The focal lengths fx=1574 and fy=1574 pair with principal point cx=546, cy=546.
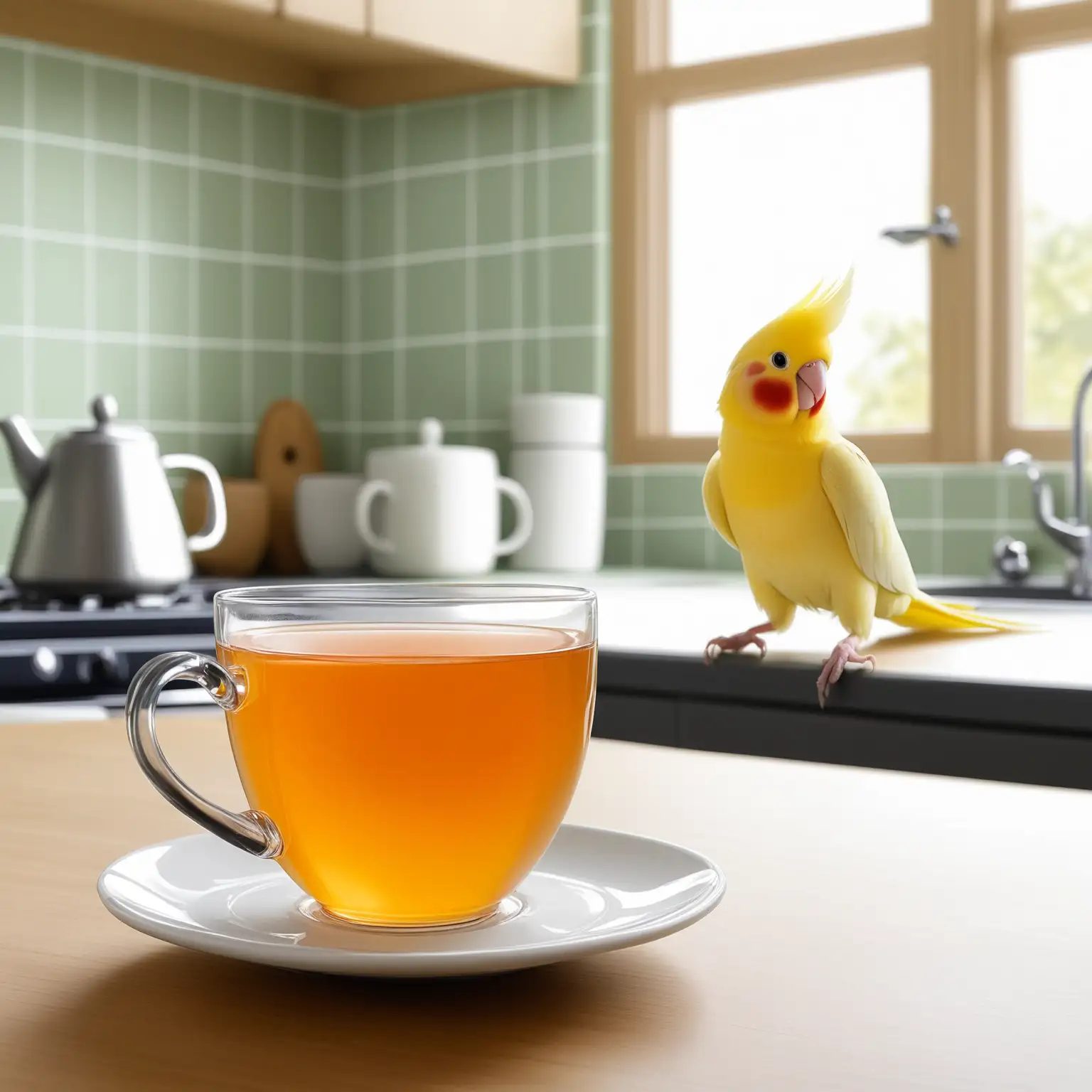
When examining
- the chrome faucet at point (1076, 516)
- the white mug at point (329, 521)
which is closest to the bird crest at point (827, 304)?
the chrome faucet at point (1076, 516)

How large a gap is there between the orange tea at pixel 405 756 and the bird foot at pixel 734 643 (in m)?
1.03

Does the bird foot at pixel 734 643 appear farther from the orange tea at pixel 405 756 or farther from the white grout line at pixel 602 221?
the white grout line at pixel 602 221

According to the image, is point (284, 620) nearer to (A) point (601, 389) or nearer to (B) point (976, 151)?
(B) point (976, 151)

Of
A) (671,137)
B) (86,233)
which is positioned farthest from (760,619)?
(86,233)

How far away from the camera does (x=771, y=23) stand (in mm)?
2730

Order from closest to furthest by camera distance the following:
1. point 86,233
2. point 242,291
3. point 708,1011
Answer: point 708,1011, point 86,233, point 242,291

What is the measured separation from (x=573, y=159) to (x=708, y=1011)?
258 centimetres

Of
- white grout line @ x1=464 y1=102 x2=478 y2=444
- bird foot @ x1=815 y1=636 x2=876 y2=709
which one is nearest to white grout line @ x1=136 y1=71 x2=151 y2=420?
white grout line @ x1=464 y1=102 x2=478 y2=444

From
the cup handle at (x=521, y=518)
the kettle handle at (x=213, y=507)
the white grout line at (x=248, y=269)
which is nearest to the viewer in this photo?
the kettle handle at (x=213, y=507)

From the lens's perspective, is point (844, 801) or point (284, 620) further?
point (844, 801)

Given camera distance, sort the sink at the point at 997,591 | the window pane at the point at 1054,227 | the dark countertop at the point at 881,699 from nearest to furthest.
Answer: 1. the dark countertop at the point at 881,699
2. the sink at the point at 997,591
3. the window pane at the point at 1054,227

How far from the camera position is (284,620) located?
1.43ft

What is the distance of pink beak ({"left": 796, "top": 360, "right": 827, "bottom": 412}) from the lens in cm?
126

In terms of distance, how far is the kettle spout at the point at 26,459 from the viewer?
6.75 ft
